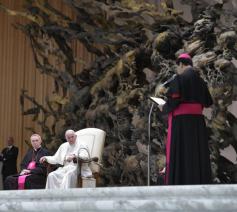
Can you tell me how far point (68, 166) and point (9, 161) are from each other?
5.05 metres

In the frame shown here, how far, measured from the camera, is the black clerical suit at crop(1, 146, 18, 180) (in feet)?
44.2

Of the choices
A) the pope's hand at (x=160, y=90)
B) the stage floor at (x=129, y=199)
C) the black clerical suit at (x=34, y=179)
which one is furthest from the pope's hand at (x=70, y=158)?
the stage floor at (x=129, y=199)

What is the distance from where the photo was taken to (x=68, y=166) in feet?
28.9

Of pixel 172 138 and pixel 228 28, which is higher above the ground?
pixel 228 28

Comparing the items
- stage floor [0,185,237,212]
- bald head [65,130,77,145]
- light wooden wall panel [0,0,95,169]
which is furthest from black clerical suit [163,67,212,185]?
light wooden wall panel [0,0,95,169]

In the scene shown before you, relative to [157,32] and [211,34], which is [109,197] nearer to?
[211,34]

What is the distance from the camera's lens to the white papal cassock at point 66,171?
27.9ft

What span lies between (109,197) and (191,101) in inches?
137

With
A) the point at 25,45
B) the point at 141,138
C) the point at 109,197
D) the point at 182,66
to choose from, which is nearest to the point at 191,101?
the point at 182,66

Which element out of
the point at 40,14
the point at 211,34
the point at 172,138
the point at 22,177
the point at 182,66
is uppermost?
the point at 40,14

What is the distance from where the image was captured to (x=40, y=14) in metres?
12.5

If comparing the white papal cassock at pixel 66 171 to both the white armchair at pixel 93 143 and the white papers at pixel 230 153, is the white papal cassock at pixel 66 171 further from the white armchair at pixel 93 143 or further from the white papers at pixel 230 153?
the white papers at pixel 230 153

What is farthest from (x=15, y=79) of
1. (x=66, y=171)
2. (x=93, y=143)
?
(x=66, y=171)

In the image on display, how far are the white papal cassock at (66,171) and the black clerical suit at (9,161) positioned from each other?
15.2ft
